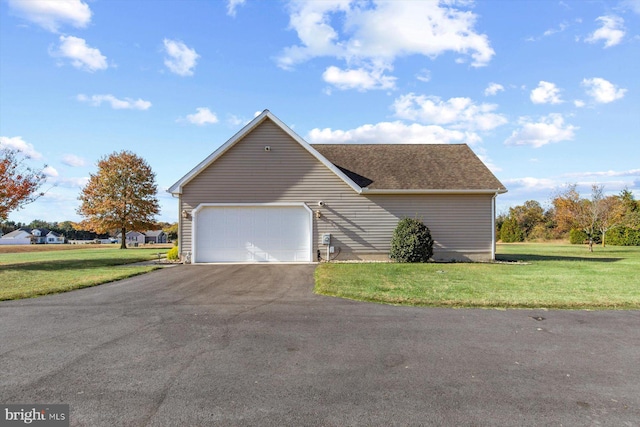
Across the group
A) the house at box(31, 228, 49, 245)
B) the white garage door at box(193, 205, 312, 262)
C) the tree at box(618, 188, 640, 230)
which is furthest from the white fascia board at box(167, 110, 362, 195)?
the house at box(31, 228, 49, 245)

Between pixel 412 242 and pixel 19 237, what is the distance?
100523 millimetres

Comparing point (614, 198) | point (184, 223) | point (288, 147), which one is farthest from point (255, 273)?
point (614, 198)

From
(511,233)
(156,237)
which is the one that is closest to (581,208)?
(511,233)

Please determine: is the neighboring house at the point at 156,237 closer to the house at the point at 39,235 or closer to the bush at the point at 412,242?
the house at the point at 39,235

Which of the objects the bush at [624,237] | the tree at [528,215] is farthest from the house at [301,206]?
the tree at [528,215]

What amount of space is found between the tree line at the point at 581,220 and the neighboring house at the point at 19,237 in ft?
301

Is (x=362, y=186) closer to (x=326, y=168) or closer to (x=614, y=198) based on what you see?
(x=326, y=168)

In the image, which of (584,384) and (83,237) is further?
(83,237)

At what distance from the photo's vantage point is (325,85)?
18.4 meters

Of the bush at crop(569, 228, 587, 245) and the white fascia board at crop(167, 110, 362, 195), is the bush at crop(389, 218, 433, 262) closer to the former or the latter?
the white fascia board at crop(167, 110, 362, 195)

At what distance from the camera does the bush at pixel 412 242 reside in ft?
50.1

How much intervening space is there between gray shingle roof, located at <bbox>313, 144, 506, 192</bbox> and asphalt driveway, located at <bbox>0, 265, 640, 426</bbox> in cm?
980

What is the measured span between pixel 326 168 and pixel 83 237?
94.3 metres

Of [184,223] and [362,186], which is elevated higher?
[362,186]
